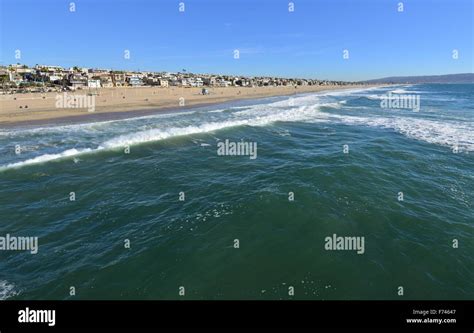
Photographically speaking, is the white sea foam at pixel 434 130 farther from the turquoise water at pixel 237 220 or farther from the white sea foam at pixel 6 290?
the white sea foam at pixel 6 290

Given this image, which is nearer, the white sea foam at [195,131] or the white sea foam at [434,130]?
the white sea foam at [195,131]

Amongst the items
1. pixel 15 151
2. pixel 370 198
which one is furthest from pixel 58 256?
pixel 15 151

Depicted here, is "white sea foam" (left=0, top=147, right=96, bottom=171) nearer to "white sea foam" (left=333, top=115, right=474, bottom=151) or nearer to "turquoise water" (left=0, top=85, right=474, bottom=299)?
"turquoise water" (left=0, top=85, right=474, bottom=299)

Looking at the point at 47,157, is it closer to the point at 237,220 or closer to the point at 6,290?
the point at 6,290
